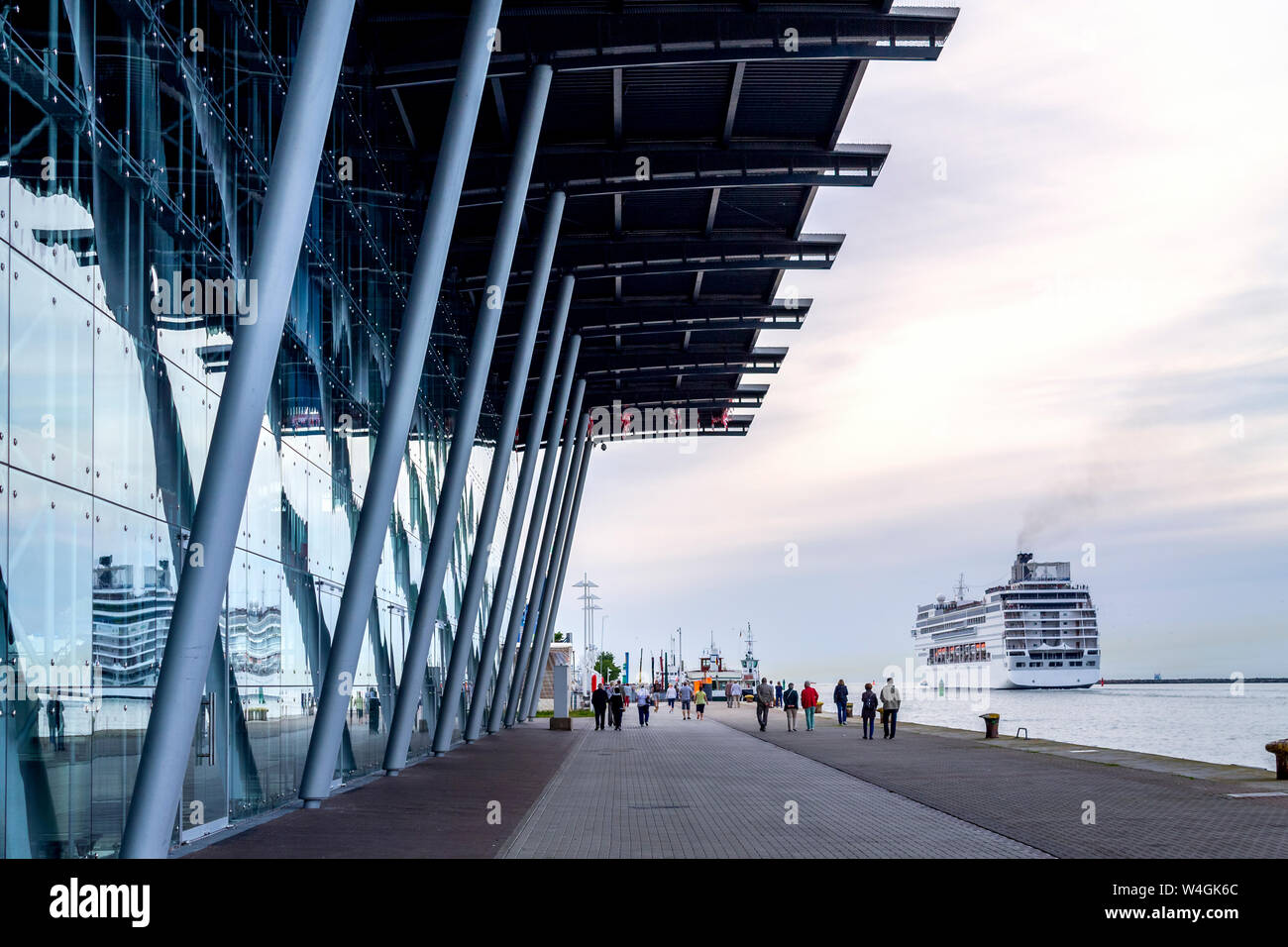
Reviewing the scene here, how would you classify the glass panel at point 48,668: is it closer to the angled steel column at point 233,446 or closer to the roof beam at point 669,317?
the angled steel column at point 233,446

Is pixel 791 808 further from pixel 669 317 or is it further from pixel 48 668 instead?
pixel 669 317

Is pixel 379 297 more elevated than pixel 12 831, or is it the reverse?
pixel 379 297

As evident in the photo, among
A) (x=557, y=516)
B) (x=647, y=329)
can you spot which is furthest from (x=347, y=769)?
(x=557, y=516)

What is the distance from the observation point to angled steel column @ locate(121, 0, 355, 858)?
1016 cm

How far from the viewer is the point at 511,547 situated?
104ft

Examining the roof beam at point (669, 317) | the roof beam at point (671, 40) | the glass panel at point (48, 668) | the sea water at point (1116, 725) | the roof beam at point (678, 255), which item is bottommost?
the sea water at point (1116, 725)

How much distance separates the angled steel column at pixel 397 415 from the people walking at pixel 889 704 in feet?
61.5

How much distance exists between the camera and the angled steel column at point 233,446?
1016cm

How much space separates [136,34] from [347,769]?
1140 centimetres

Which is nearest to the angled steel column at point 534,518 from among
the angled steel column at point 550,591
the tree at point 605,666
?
the angled steel column at point 550,591

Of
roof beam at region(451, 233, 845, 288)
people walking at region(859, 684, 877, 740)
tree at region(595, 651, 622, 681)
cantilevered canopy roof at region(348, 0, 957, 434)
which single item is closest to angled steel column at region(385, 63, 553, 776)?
cantilevered canopy roof at region(348, 0, 957, 434)

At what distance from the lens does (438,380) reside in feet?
97.7

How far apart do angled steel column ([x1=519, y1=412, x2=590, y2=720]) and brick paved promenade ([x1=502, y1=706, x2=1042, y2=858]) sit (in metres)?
17.8
